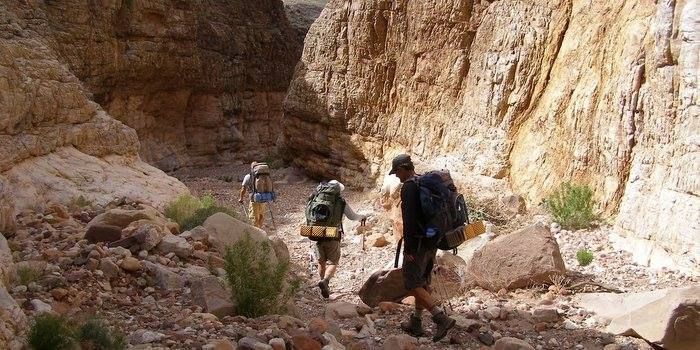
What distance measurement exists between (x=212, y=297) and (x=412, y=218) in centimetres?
183

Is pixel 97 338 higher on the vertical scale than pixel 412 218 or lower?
lower

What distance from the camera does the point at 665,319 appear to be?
5.98 metres

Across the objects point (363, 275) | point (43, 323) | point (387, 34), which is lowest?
point (363, 275)

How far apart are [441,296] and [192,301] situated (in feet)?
9.31

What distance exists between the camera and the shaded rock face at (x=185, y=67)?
20.5m

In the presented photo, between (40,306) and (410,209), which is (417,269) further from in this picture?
(40,306)

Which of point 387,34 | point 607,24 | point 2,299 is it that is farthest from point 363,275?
point 387,34

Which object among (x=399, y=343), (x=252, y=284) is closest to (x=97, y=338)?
(x=252, y=284)

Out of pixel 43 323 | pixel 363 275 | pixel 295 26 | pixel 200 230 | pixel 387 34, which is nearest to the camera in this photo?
pixel 43 323

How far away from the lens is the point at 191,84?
2605 centimetres

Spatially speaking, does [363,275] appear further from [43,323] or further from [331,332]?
[43,323]

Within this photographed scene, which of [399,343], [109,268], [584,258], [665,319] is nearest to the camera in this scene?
[399,343]

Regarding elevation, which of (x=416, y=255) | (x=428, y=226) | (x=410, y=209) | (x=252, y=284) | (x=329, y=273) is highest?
(x=410, y=209)

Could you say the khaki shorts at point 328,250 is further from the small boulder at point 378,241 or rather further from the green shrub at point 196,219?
the small boulder at point 378,241
